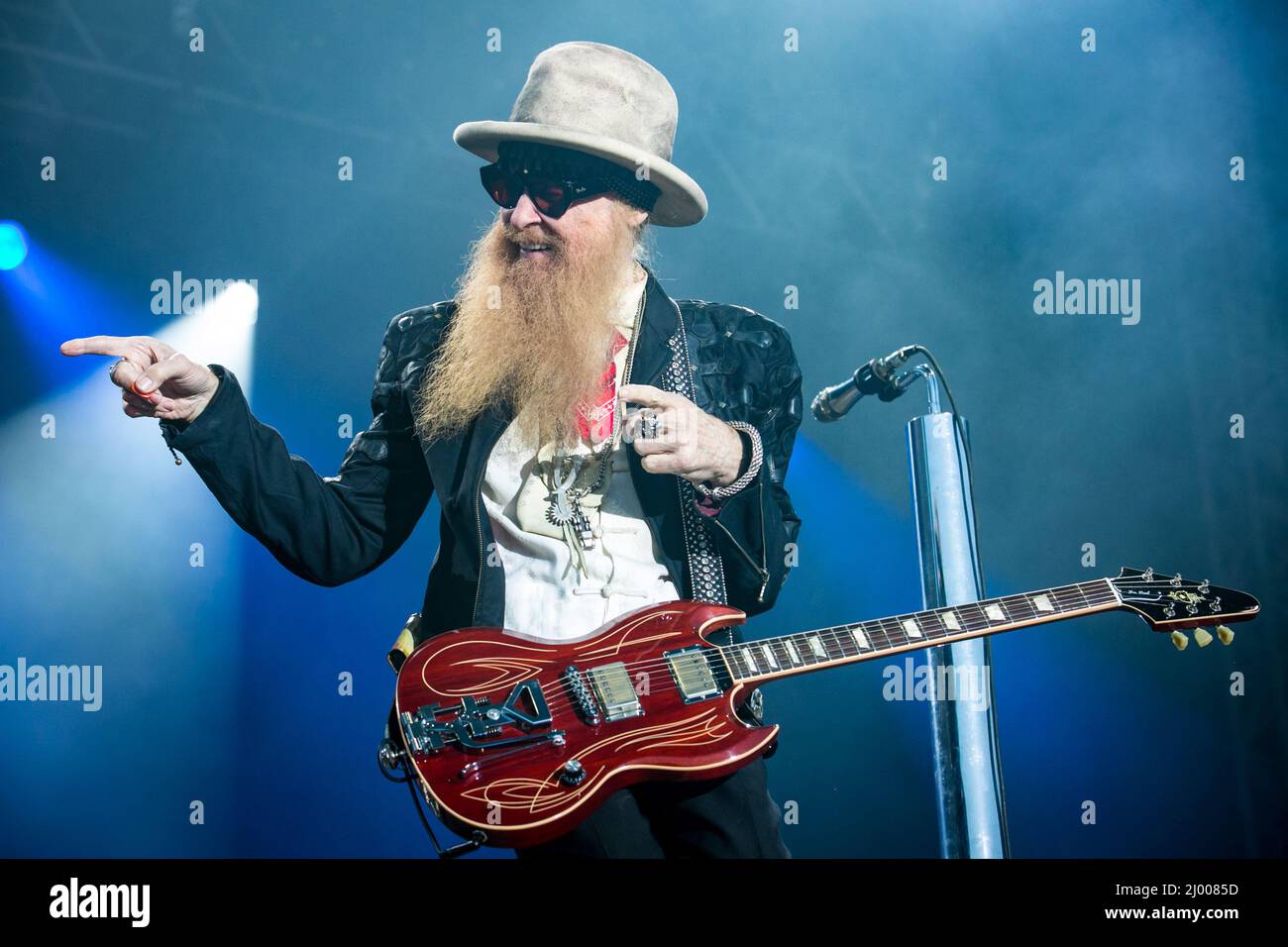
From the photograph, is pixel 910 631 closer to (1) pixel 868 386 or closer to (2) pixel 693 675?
(2) pixel 693 675

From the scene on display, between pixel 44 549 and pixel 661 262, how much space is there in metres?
2.09

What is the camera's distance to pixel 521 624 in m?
2.33

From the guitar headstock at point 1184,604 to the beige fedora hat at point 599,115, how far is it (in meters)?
1.35

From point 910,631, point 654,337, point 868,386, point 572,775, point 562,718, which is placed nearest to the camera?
point 572,775

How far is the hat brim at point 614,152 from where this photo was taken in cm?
251

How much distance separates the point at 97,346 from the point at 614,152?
116cm

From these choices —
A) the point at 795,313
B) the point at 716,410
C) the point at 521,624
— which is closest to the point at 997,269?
the point at 795,313

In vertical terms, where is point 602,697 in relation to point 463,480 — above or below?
below

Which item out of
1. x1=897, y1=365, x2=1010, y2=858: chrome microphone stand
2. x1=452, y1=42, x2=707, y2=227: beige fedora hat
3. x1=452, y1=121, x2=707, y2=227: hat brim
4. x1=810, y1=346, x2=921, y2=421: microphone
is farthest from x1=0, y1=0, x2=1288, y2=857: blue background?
x1=452, y1=42, x2=707, y2=227: beige fedora hat

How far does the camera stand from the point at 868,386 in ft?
10.1

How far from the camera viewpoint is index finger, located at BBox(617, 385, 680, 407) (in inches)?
85.5

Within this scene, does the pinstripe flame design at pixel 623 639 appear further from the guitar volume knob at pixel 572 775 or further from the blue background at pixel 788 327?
the blue background at pixel 788 327

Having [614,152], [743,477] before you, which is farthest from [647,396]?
[614,152]

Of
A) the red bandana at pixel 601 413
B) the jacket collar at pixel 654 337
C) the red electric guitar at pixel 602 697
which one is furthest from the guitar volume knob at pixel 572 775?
the jacket collar at pixel 654 337
